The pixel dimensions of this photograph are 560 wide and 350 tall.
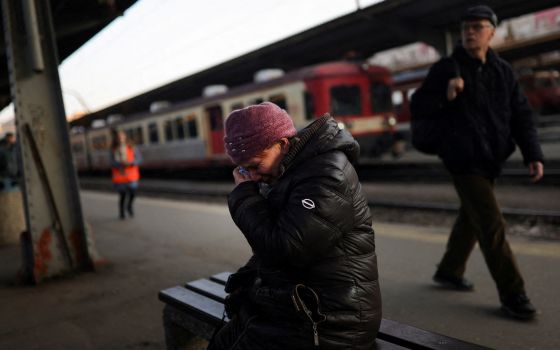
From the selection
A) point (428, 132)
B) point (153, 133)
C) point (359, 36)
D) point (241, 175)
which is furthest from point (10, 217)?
point (359, 36)

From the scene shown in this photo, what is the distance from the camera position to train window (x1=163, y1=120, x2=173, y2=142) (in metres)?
20.0

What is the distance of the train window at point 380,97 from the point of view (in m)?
14.9

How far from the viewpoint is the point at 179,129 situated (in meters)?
19.4

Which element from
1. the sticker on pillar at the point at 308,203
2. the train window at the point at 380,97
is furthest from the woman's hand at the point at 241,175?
the train window at the point at 380,97

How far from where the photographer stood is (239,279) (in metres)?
2.08

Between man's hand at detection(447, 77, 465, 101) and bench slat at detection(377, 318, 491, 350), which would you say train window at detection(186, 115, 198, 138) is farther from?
bench slat at detection(377, 318, 491, 350)

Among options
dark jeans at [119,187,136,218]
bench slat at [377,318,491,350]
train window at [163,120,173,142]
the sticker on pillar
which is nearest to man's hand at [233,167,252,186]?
the sticker on pillar

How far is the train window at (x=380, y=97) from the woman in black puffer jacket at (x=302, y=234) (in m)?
13.4

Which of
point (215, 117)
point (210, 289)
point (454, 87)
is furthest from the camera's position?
point (215, 117)

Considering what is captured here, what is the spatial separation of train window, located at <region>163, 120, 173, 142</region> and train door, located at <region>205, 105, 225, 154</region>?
9.84 feet

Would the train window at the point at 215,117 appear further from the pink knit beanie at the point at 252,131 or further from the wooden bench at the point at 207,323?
the pink knit beanie at the point at 252,131

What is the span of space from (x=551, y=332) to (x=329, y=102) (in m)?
11.4

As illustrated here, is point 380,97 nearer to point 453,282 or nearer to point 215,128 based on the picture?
point 215,128

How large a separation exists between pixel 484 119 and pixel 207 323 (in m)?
2.28
